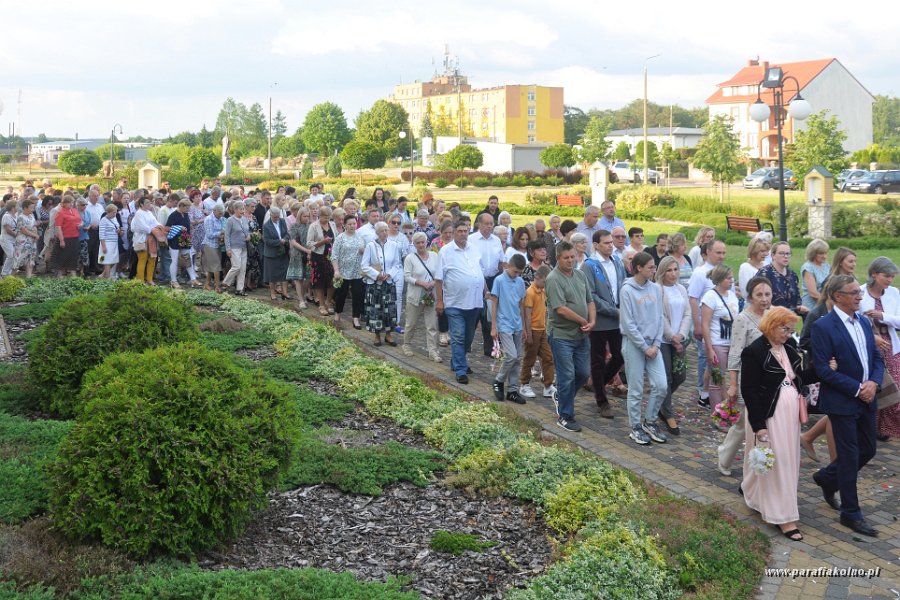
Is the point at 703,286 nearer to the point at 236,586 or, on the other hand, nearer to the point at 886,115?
the point at 236,586

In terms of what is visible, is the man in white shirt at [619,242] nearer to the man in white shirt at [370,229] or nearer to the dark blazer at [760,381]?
the man in white shirt at [370,229]

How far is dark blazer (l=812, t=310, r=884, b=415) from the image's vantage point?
6.62 meters

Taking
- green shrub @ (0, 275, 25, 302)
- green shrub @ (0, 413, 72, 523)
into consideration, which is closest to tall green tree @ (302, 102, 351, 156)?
green shrub @ (0, 275, 25, 302)

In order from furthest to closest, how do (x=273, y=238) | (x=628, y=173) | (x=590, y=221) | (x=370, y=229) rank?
(x=628, y=173), (x=273, y=238), (x=370, y=229), (x=590, y=221)

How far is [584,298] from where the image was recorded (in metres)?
8.95

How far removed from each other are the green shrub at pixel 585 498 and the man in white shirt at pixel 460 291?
4090 mm

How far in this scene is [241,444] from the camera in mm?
5402

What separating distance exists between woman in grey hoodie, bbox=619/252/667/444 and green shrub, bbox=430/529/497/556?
3.07 meters

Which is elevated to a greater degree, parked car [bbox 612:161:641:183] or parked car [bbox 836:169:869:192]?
parked car [bbox 612:161:641:183]

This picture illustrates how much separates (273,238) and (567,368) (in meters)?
8.16

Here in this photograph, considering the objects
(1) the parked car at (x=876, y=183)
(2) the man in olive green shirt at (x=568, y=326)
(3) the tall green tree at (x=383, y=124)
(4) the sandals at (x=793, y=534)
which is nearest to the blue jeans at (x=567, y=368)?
(2) the man in olive green shirt at (x=568, y=326)

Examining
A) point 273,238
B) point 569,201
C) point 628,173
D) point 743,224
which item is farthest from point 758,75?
point 273,238

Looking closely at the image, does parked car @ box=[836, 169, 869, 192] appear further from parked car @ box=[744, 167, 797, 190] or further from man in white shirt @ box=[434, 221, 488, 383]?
man in white shirt @ box=[434, 221, 488, 383]

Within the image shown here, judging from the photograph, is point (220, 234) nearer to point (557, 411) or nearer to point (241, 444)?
point (557, 411)
